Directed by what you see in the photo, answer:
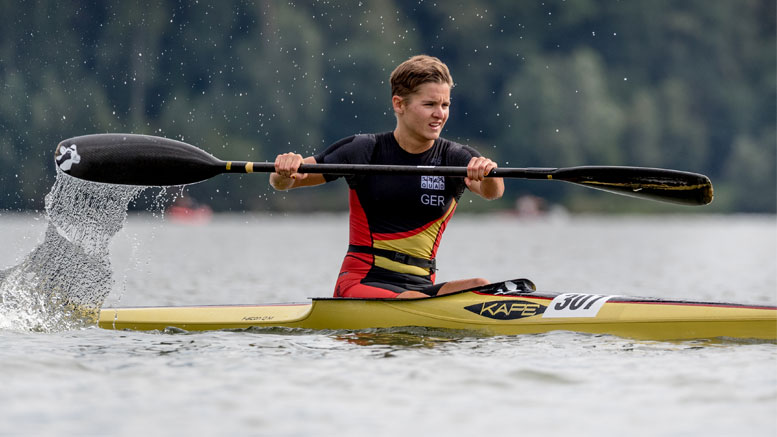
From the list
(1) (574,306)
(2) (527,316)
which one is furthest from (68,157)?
(1) (574,306)

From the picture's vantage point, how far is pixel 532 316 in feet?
21.1

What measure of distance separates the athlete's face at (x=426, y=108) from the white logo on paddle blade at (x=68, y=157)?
2163mm

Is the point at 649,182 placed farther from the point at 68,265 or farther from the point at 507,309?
the point at 68,265

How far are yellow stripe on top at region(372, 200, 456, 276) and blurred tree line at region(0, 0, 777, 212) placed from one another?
3129cm

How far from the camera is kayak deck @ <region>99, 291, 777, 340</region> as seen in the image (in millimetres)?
6164

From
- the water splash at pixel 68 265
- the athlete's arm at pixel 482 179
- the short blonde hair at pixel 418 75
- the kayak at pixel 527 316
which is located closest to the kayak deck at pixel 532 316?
the kayak at pixel 527 316

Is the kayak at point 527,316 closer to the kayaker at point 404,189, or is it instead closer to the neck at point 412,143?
the kayaker at point 404,189

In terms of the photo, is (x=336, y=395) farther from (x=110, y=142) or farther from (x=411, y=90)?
(x=110, y=142)

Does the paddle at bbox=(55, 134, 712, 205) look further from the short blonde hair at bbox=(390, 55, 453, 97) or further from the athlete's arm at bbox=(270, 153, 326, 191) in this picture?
the short blonde hair at bbox=(390, 55, 453, 97)

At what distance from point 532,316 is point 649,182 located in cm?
110

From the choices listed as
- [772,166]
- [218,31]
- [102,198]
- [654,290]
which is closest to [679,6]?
[772,166]

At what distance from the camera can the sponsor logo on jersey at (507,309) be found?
6.46 metres

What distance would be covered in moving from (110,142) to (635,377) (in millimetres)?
3768

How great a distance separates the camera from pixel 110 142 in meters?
7.21
